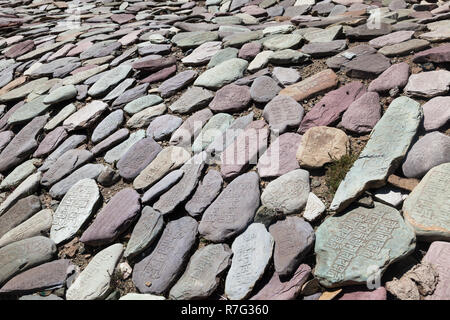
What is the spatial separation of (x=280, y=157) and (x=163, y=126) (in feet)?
3.46

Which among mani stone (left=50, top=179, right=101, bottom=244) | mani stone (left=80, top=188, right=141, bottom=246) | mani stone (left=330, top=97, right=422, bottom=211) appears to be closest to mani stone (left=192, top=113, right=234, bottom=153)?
mani stone (left=80, top=188, right=141, bottom=246)

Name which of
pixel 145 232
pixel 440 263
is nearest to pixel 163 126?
pixel 145 232

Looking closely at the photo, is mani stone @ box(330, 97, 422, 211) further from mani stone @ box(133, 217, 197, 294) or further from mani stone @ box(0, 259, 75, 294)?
mani stone @ box(0, 259, 75, 294)

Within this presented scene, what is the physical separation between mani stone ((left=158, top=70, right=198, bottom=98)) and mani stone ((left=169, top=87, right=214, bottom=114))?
0.50ft

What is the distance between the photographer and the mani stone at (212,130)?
285 centimetres

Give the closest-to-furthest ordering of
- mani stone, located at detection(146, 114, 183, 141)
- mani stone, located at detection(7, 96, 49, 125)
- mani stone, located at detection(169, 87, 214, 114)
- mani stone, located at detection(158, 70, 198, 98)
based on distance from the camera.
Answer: mani stone, located at detection(146, 114, 183, 141) → mani stone, located at detection(169, 87, 214, 114) → mani stone, located at detection(158, 70, 198, 98) → mani stone, located at detection(7, 96, 49, 125)

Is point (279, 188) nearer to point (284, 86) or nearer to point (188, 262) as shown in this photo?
point (188, 262)

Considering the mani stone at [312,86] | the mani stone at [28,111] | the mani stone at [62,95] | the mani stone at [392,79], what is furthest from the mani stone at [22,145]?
the mani stone at [392,79]

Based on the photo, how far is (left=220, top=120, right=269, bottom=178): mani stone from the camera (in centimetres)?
258

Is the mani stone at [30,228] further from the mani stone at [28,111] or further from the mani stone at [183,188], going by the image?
the mani stone at [28,111]

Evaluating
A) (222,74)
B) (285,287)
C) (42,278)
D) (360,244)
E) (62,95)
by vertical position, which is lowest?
(42,278)

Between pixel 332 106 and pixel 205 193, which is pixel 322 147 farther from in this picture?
pixel 205 193

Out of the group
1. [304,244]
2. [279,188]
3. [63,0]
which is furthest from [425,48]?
[63,0]

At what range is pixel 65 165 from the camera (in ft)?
10.1
